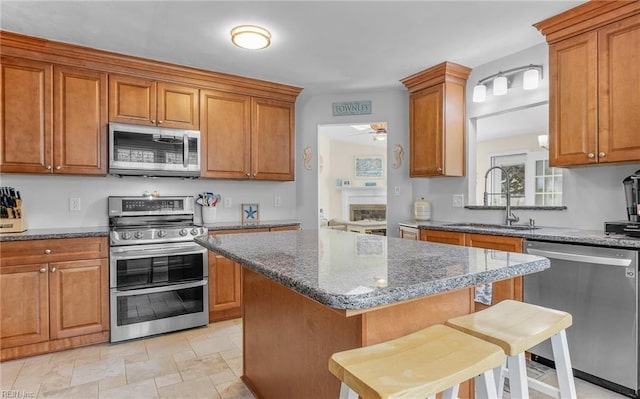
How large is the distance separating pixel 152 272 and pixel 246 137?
1.57 metres

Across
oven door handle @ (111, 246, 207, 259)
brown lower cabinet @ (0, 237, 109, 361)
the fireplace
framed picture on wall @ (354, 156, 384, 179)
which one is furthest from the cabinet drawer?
framed picture on wall @ (354, 156, 384, 179)

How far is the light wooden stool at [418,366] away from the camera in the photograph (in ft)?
2.65

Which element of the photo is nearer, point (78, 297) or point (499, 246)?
point (499, 246)

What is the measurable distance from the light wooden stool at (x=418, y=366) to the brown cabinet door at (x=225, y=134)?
2.86 metres

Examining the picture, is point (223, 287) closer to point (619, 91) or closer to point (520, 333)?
point (520, 333)

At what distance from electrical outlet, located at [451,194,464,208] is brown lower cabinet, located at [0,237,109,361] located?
3.14 metres

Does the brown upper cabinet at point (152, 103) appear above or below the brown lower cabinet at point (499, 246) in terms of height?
above

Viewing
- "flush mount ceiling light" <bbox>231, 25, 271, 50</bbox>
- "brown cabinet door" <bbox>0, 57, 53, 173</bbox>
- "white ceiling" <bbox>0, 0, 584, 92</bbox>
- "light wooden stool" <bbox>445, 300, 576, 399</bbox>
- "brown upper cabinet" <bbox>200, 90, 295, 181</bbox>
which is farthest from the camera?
"brown upper cabinet" <bbox>200, 90, 295, 181</bbox>

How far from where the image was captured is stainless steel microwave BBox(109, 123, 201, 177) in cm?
299

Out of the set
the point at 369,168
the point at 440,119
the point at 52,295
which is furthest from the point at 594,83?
the point at 369,168

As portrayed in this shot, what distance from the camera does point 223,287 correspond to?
3252mm

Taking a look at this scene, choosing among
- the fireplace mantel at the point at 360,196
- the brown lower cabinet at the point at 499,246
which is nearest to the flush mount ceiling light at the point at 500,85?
the brown lower cabinet at the point at 499,246

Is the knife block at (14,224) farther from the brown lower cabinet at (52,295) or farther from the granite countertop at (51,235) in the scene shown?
the brown lower cabinet at (52,295)

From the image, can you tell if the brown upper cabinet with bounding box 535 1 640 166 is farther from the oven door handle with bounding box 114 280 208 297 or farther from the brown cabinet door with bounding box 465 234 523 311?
the oven door handle with bounding box 114 280 208 297
